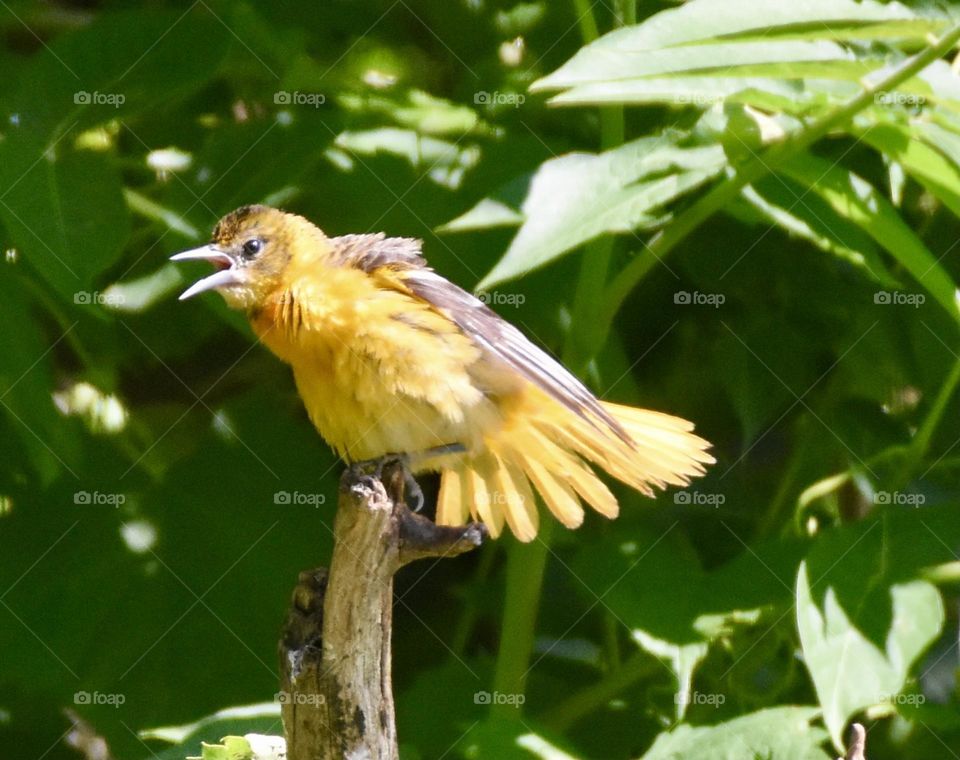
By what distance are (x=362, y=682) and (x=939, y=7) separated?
5.51ft

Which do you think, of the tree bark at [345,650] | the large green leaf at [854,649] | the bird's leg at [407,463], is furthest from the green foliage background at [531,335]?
the tree bark at [345,650]

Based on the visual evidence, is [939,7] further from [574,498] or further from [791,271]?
[574,498]

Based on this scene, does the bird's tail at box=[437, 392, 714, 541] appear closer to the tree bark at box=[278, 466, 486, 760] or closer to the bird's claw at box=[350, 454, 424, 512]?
the bird's claw at box=[350, 454, 424, 512]

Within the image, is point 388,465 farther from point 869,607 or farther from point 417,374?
point 869,607

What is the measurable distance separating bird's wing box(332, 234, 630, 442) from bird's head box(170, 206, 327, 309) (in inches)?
4.9

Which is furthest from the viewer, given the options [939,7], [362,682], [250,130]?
[250,130]

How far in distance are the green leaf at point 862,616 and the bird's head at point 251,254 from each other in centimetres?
127

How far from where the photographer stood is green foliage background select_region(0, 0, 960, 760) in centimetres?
244

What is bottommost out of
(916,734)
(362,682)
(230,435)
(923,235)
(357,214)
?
(916,734)

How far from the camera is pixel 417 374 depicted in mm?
2678

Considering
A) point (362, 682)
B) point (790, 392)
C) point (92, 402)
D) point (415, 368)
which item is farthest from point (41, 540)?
point (790, 392)

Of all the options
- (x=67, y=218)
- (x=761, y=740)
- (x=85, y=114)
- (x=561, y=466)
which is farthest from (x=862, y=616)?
(x=85, y=114)

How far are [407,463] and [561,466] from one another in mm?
409

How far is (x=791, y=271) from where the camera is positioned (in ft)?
10.1
